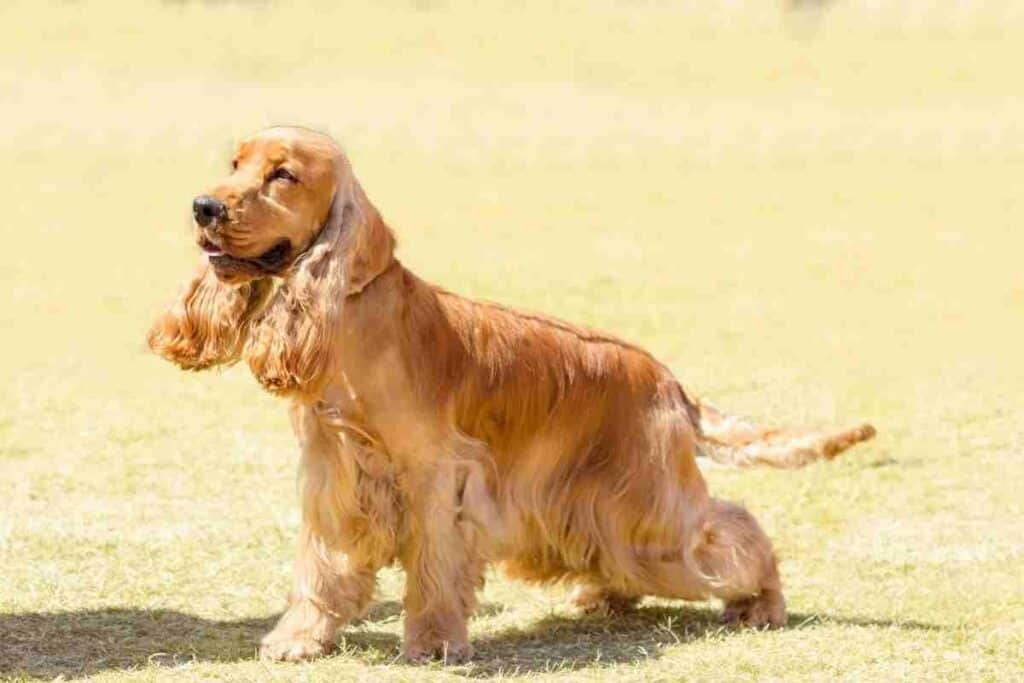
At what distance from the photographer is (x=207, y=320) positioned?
6.72m

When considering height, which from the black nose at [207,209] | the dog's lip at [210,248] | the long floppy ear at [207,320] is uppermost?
the black nose at [207,209]

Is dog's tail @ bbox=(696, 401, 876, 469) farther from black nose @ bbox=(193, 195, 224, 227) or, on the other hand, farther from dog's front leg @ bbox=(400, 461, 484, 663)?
black nose @ bbox=(193, 195, 224, 227)

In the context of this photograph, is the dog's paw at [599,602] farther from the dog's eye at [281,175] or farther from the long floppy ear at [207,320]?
the dog's eye at [281,175]

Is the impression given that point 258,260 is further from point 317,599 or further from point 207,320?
point 317,599

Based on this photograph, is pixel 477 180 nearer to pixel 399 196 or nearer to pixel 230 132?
pixel 399 196

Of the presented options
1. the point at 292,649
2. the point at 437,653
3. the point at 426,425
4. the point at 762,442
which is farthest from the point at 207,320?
the point at 762,442

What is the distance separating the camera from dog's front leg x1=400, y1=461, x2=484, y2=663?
680 centimetres

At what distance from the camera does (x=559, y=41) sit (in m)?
30.9

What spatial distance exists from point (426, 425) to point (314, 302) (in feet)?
2.01

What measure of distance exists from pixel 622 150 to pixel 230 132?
4839 mm

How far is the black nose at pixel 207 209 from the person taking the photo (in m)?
6.34

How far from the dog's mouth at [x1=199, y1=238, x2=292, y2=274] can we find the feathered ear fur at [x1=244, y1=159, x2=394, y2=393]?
0.24 feet

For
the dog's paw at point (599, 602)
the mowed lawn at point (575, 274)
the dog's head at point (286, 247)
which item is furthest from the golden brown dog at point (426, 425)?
the mowed lawn at point (575, 274)

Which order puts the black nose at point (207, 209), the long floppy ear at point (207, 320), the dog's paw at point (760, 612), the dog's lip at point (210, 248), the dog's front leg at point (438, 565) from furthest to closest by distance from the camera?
the dog's paw at point (760, 612)
the dog's front leg at point (438, 565)
the long floppy ear at point (207, 320)
the dog's lip at point (210, 248)
the black nose at point (207, 209)
